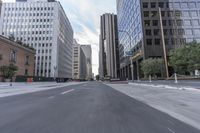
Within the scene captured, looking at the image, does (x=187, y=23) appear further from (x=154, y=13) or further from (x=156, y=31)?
(x=154, y=13)

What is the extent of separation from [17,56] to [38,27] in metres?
45.9

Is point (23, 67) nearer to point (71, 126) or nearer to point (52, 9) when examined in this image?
point (52, 9)

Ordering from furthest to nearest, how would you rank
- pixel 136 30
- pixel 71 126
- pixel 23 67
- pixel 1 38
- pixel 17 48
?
1. pixel 136 30
2. pixel 23 67
3. pixel 17 48
4. pixel 1 38
5. pixel 71 126

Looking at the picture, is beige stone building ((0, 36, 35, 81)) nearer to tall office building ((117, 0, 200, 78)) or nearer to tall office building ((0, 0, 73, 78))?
→ tall office building ((0, 0, 73, 78))

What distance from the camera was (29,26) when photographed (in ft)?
300

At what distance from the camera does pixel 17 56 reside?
2026 inches

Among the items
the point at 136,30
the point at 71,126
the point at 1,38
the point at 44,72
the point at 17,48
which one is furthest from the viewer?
Result: the point at 44,72

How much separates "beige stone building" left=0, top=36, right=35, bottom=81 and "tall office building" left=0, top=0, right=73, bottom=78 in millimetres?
27151

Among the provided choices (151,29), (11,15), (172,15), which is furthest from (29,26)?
(172,15)

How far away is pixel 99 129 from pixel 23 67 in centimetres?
5922

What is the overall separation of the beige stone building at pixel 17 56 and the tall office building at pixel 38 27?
2715 centimetres

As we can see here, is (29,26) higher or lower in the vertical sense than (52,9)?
lower

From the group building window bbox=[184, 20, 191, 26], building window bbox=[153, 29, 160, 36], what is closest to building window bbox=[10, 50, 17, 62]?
building window bbox=[153, 29, 160, 36]

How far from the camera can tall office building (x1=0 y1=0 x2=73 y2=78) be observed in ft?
289
